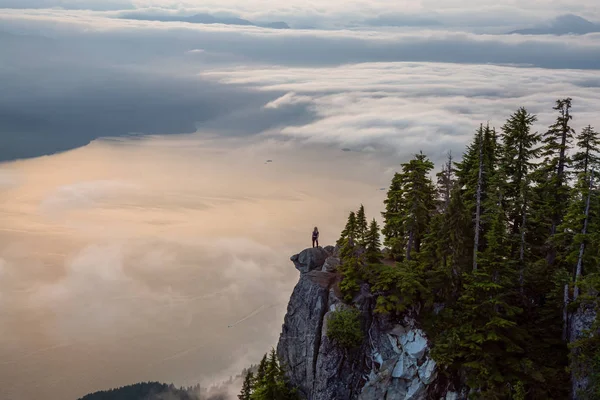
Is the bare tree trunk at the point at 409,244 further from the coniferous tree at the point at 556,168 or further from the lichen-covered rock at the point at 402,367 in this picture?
the coniferous tree at the point at 556,168

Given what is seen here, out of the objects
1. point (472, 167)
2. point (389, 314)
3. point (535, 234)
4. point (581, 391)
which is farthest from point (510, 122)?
point (581, 391)

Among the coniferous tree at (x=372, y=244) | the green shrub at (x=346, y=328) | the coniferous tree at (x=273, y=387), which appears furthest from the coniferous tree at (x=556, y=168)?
the coniferous tree at (x=273, y=387)

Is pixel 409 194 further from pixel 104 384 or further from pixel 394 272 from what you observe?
pixel 104 384

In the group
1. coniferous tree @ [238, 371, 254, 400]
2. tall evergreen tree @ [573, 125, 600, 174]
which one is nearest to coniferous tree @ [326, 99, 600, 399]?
tall evergreen tree @ [573, 125, 600, 174]

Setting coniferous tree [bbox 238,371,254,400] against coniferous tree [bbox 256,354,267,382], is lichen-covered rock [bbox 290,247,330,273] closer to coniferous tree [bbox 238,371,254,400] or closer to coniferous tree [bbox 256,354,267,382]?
coniferous tree [bbox 256,354,267,382]

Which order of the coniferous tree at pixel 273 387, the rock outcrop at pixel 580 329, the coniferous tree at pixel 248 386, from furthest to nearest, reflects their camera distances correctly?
the coniferous tree at pixel 248 386
the coniferous tree at pixel 273 387
the rock outcrop at pixel 580 329
